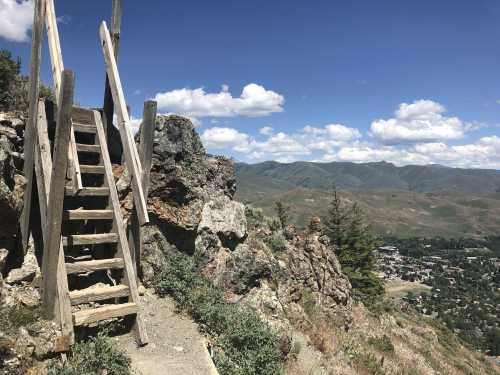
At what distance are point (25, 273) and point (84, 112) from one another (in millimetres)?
3562

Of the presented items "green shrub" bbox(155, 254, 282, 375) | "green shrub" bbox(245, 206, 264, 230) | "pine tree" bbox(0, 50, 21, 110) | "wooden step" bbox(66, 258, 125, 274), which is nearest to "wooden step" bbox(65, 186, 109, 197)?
"wooden step" bbox(66, 258, 125, 274)

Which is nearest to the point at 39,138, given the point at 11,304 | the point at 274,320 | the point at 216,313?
the point at 11,304

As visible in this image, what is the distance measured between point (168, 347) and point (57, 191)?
337cm

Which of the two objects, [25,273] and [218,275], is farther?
[218,275]

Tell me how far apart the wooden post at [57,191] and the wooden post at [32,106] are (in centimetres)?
174

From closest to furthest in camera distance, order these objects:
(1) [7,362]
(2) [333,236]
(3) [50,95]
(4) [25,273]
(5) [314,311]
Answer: (1) [7,362] → (4) [25,273] → (3) [50,95] → (5) [314,311] → (2) [333,236]

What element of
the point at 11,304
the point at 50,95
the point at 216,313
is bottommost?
the point at 216,313

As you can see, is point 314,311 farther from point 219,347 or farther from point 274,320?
point 219,347

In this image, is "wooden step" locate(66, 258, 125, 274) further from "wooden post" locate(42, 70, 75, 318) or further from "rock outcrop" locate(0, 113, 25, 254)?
"rock outcrop" locate(0, 113, 25, 254)

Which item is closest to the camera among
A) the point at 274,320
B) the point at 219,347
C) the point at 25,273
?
the point at 25,273

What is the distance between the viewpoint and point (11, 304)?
20.4 feet

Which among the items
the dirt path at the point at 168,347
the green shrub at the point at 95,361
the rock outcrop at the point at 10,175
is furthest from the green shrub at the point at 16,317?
the rock outcrop at the point at 10,175

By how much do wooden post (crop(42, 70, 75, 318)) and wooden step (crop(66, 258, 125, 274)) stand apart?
0.84 feet

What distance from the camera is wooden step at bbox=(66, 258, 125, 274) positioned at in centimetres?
636
